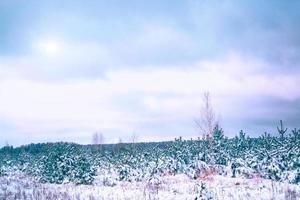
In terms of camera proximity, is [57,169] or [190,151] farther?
[190,151]

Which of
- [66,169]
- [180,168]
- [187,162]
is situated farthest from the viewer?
[187,162]

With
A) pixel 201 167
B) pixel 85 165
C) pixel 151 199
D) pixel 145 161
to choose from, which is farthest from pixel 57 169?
pixel 151 199

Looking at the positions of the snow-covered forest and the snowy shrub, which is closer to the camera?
the snow-covered forest

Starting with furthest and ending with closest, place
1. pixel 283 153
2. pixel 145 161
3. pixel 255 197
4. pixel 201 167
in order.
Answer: pixel 145 161, pixel 201 167, pixel 283 153, pixel 255 197

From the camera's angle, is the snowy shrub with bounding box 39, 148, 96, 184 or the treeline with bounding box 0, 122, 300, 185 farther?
the snowy shrub with bounding box 39, 148, 96, 184

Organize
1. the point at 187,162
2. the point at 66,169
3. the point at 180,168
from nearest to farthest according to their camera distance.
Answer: the point at 66,169 < the point at 180,168 < the point at 187,162

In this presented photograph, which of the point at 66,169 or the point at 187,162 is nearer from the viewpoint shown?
the point at 66,169

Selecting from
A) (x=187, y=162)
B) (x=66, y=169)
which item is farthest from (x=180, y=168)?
(x=66, y=169)

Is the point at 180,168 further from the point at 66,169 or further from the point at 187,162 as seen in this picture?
the point at 66,169

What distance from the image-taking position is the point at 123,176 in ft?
119

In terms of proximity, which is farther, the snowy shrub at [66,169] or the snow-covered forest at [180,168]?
the snowy shrub at [66,169]

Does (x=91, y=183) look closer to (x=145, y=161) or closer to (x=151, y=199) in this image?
(x=145, y=161)

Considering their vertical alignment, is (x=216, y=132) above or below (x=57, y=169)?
above

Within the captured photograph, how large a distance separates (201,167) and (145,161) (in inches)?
311
